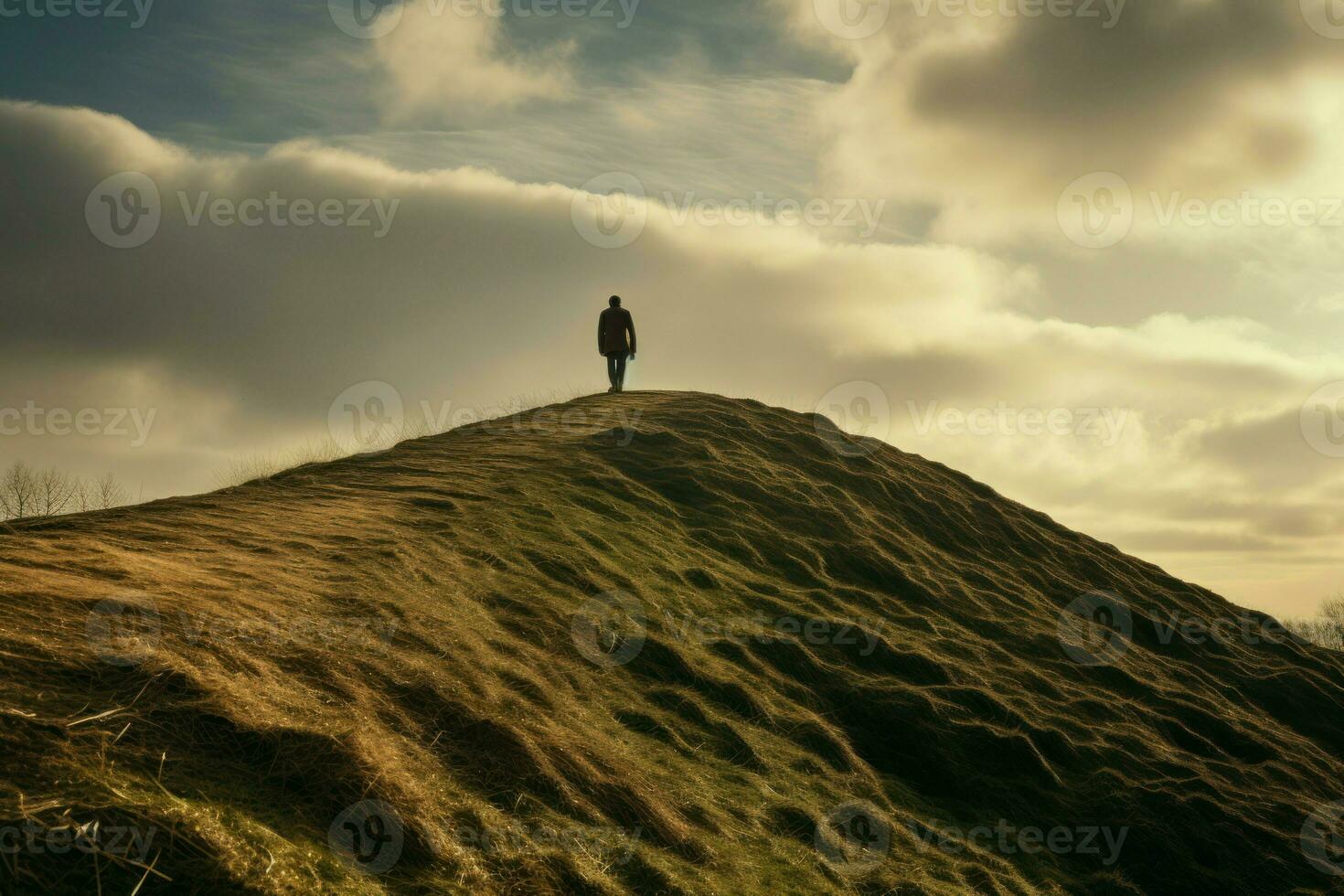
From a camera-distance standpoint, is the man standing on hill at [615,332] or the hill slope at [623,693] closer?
the hill slope at [623,693]

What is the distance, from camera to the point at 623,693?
9836mm

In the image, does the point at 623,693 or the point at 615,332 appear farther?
the point at 615,332

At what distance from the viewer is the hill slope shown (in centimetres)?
564

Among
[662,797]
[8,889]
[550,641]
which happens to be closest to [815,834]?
[662,797]

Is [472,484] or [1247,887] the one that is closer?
[1247,887]

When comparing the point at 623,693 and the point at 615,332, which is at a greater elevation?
the point at 615,332

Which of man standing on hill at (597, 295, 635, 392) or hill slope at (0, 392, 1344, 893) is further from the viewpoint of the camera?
man standing on hill at (597, 295, 635, 392)

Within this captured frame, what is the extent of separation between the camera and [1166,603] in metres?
21.2

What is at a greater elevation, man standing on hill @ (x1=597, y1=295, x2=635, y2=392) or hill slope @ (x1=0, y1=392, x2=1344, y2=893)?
man standing on hill @ (x1=597, y1=295, x2=635, y2=392)

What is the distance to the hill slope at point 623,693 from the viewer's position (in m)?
5.64

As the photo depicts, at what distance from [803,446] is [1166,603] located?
825cm

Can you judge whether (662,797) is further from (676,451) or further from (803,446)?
(803,446)

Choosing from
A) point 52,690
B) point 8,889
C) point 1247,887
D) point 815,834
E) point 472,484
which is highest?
point 472,484

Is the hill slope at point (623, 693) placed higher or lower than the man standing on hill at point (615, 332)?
lower
